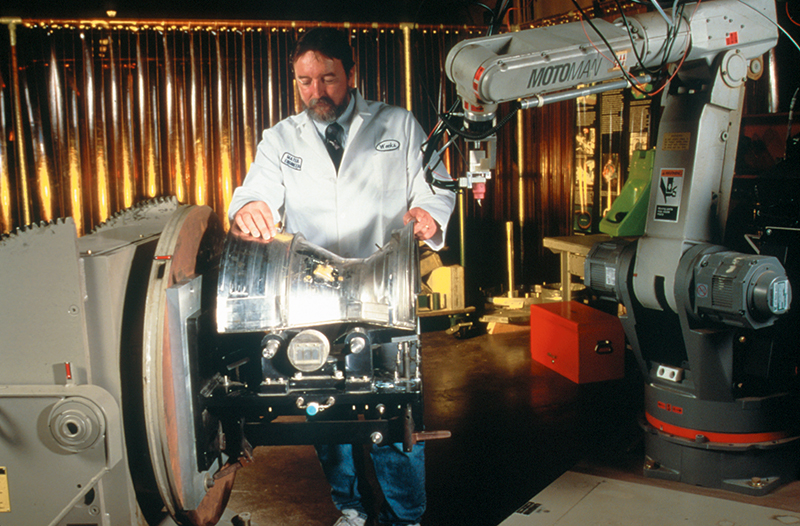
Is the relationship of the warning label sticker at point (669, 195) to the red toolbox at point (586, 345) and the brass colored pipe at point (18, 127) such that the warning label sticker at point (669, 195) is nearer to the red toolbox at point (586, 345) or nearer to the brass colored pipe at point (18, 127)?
the red toolbox at point (586, 345)

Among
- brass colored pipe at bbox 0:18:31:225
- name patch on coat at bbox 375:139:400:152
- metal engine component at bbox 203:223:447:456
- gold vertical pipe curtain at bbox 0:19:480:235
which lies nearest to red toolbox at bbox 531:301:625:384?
name patch on coat at bbox 375:139:400:152

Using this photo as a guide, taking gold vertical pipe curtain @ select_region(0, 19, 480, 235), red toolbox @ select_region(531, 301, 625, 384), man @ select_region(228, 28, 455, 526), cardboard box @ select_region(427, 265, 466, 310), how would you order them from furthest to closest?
1. cardboard box @ select_region(427, 265, 466, 310)
2. gold vertical pipe curtain @ select_region(0, 19, 480, 235)
3. red toolbox @ select_region(531, 301, 625, 384)
4. man @ select_region(228, 28, 455, 526)

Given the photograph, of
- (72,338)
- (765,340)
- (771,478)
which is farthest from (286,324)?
(771,478)

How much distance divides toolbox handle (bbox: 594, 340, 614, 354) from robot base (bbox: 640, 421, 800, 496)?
6.01 feet

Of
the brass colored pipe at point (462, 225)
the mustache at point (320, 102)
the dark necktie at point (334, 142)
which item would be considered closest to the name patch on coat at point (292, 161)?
the dark necktie at point (334, 142)

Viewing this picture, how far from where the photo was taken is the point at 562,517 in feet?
8.33

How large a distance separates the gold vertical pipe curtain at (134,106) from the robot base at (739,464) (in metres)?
3.76

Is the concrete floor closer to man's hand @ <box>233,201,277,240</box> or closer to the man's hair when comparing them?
man's hand @ <box>233,201,277,240</box>

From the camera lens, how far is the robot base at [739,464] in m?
2.80

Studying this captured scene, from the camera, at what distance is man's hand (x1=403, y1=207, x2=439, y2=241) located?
269 cm

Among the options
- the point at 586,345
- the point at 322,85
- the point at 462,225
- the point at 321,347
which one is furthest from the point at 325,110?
the point at 462,225

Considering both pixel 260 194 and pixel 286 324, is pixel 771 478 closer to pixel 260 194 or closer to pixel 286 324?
pixel 286 324

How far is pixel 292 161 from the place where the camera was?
3.50 meters

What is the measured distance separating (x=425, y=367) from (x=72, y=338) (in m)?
3.67
